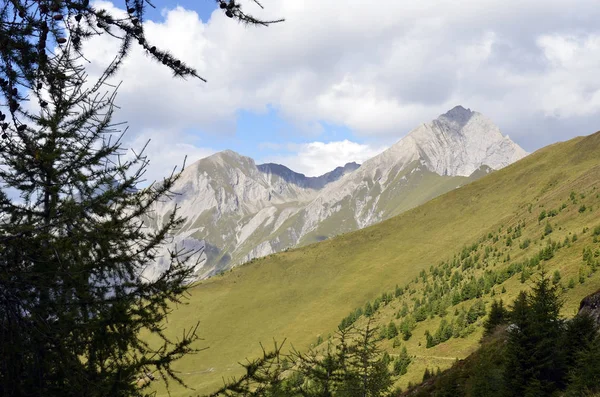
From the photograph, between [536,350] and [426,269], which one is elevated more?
[536,350]

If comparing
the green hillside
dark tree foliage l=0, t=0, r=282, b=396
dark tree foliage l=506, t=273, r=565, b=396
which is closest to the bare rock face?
dark tree foliage l=506, t=273, r=565, b=396

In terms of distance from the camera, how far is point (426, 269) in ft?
338

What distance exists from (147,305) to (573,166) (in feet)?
430

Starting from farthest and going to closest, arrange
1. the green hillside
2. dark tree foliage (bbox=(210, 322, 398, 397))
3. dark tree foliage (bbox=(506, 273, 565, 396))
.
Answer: the green hillside → dark tree foliage (bbox=(506, 273, 565, 396)) → dark tree foliage (bbox=(210, 322, 398, 397))

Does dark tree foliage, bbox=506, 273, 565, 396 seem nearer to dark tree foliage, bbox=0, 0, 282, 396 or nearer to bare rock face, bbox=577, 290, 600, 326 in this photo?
bare rock face, bbox=577, 290, 600, 326

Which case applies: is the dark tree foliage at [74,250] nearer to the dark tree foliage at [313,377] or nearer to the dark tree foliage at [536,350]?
the dark tree foliage at [313,377]

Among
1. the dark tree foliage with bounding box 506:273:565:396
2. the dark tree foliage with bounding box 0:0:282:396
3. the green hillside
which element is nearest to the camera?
the dark tree foliage with bounding box 0:0:282:396

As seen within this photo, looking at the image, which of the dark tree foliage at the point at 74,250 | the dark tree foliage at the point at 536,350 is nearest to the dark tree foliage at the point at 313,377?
the dark tree foliage at the point at 74,250

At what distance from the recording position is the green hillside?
48.8 metres

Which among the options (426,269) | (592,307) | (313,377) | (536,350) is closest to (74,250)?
(313,377)

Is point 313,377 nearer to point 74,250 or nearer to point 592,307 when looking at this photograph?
point 74,250

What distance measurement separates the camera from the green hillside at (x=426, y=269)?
48.8 metres

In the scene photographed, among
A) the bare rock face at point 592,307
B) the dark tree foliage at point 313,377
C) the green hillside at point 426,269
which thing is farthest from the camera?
the green hillside at point 426,269

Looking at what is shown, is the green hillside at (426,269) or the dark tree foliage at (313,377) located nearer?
the dark tree foliage at (313,377)
